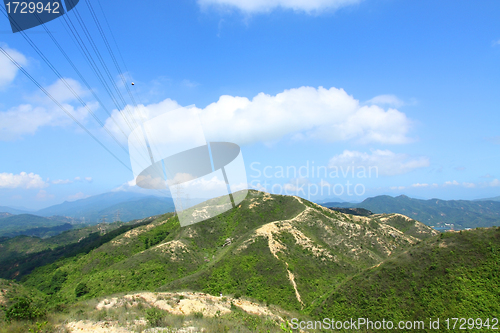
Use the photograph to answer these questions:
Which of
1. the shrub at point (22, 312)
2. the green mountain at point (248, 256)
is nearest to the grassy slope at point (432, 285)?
the green mountain at point (248, 256)

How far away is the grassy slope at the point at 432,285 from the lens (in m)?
31.9

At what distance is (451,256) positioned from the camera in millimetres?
38562

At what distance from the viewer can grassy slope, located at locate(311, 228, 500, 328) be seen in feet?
105

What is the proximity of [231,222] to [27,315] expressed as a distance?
247ft

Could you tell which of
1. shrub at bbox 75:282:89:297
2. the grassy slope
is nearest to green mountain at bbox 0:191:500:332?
the grassy slope

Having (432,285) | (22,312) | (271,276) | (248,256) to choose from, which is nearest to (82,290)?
(248,256)

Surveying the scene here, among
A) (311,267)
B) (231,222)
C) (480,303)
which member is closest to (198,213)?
(231,222)

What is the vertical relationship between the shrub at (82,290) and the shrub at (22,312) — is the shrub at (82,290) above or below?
below

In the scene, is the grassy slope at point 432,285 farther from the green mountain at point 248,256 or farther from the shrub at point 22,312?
the shrub at point 22,312

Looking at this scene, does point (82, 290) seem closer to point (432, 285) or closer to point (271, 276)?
point (271, 276)

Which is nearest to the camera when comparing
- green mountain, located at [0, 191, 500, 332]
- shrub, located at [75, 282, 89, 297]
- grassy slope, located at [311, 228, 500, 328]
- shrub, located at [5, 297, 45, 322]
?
shrub, located at [5, 297, 45, 322]

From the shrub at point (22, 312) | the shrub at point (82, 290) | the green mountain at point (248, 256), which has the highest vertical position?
the shrub at point (22, 312)

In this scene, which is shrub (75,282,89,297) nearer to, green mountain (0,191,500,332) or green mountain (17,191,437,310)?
green mountain (0,191,500,332)

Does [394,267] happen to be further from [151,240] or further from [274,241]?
[151,240]
